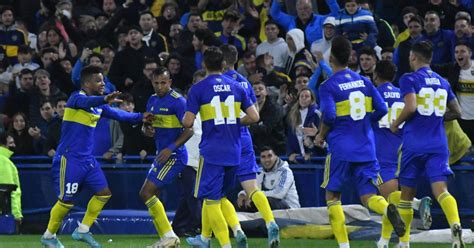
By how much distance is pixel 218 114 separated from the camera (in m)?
14.7

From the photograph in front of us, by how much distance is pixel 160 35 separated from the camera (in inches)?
974

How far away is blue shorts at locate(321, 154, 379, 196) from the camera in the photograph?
14658 mm

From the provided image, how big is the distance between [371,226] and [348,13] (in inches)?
193

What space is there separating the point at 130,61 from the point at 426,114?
983 centimetres

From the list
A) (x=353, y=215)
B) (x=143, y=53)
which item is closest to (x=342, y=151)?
(x=353, y=215)

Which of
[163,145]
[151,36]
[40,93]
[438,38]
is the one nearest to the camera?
[163,145]

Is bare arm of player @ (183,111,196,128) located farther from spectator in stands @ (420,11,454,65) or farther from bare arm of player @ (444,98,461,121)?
spectator in stands @ (420,11,454,65)

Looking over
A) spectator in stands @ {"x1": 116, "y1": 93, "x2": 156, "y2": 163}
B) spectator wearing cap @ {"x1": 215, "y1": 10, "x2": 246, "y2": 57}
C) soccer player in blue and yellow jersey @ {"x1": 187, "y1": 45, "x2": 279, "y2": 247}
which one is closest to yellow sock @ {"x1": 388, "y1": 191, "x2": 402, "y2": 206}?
soccer player in blue and yellow jersey @ {"x1": 187, "y1": 45, "x2": 279, "y2": 247}

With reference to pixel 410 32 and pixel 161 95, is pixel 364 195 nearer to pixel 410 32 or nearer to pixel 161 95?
pixel 161 95

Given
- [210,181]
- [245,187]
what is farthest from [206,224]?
[245,187]

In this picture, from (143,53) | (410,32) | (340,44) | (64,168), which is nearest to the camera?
(340,44)

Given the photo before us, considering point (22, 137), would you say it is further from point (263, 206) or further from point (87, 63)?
point (263, 206)

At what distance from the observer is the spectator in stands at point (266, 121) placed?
20797mm

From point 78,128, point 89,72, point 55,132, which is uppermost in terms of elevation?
point 89,72
